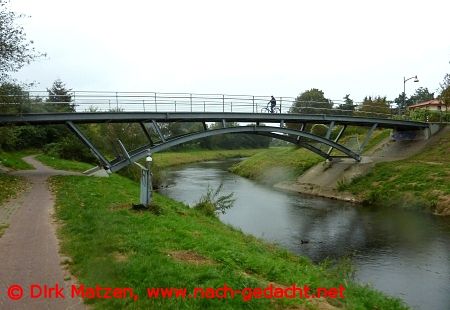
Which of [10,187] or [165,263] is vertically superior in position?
[165,263]

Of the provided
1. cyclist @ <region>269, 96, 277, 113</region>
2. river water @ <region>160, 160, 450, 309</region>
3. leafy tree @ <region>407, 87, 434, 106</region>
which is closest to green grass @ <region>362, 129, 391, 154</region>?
river water @ <region>160, 160, 450, 309</region>

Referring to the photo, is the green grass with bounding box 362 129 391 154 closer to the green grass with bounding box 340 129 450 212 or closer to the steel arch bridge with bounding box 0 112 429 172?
the steel arch bridge with bounding box 0 112 429 172

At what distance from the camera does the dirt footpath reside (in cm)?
648

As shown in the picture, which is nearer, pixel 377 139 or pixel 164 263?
pixel 164 263

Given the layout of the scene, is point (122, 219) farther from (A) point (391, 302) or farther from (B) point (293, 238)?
(B) point (293, 238)

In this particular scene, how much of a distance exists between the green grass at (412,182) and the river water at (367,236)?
5.46 feet

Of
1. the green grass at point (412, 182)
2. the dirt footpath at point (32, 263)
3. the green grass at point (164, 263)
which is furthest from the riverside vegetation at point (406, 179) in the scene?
the dirt footpath at point (32, 263)

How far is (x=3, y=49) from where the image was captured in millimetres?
23547

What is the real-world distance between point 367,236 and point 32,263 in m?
17.1

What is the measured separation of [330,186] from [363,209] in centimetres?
752

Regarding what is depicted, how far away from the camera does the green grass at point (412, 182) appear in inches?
1114

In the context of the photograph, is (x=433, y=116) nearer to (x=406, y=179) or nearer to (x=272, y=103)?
(x=406, y=179)

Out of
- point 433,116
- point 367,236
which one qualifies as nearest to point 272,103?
point 367,236

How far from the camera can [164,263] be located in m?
7.94
